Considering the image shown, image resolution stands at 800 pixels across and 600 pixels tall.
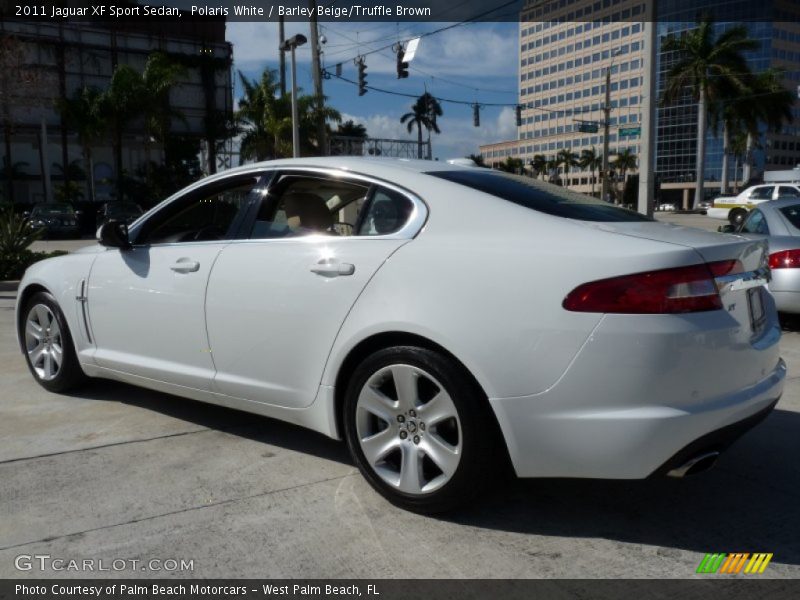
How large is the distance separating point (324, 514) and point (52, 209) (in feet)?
96.9

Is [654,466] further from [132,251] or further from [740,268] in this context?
[132,251]

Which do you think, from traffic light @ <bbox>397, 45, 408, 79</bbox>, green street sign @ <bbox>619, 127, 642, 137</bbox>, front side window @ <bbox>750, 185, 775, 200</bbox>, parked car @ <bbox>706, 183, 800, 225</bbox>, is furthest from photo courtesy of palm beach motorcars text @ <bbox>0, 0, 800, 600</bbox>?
front side window @ <bbox>750, 185, 775, 200</bbox>

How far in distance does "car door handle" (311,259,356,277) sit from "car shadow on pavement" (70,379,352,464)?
1051 millimetres

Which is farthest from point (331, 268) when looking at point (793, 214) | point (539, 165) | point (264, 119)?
point (539, 165)

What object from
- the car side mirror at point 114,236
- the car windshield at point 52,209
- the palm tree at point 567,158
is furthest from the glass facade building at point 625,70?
the car side mirror at point 114,236

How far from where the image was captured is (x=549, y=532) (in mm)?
3010

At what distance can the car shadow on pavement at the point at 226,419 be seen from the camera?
13.3 feet

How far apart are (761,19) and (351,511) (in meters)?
100

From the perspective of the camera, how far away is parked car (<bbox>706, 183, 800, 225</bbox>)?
26328 millimetres

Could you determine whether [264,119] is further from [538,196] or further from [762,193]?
[538,196]

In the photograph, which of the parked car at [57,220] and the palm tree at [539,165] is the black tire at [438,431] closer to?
the parked car at [57,220]

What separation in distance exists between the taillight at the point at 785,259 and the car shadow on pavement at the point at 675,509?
391 centimetres

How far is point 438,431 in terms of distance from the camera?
3.05 meters

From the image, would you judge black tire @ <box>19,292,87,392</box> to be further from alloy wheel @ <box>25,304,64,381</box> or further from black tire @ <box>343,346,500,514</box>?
black tire @ <box>343,346,500,514</box>
